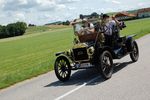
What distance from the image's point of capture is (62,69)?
1230 cm

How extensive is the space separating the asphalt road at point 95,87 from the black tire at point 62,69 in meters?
0.21

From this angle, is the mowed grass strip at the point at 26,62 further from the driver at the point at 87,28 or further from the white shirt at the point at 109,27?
the white shirt at the point at 109,27

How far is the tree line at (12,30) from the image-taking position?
14975cm

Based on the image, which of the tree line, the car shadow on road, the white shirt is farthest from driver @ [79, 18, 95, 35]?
the tree line

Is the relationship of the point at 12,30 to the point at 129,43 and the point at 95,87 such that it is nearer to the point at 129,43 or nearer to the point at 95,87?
the point at 129,43

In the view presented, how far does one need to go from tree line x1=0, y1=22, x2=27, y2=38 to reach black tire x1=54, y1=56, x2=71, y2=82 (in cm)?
13957

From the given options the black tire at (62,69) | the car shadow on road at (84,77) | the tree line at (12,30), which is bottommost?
the tree line at (12,30)

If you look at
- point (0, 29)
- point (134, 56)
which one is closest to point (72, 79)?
point (134, 56)

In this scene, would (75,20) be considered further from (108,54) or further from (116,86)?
(116,86)

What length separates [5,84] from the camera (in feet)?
44.7

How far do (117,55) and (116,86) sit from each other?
3353mm

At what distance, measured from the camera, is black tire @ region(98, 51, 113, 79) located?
11070mm

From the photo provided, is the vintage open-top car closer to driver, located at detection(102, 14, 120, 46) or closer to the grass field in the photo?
driver, located at detection(102, 14, 120, 46)

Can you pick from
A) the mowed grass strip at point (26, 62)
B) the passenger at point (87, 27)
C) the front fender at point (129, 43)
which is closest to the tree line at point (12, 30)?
the mowed grass strip at point (26, 62)
